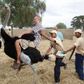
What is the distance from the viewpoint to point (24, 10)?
19.8m

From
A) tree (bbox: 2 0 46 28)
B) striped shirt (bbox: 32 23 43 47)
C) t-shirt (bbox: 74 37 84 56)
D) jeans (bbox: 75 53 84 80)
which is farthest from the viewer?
tree (bbox: 2 0 46 28)

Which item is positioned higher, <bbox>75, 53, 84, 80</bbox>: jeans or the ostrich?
the ostrich

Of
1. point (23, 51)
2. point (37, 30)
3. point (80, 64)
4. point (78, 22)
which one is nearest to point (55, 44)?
point (37, 30)

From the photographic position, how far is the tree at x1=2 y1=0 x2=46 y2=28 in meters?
19.8

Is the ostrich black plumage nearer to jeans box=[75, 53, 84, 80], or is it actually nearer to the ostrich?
the ostrich

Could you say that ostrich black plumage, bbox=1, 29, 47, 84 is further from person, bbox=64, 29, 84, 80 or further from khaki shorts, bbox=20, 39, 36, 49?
person, bbox=64, 29, 84, 80

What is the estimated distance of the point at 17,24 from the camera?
20.5 metres

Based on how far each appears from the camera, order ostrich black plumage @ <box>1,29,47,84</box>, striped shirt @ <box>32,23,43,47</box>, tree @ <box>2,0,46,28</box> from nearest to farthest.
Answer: ostrich black plumage @ <box>1,29,47,84</box> < striped shirt @ <box>32,23,43,47</box> < tree @ <box>2,0,46,28</box>

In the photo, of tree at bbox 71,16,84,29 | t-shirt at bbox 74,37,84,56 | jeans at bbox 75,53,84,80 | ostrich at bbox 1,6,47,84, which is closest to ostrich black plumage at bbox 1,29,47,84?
ostrich at bbox 1,6,47,84

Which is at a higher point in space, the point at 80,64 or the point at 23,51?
the point at 23,51

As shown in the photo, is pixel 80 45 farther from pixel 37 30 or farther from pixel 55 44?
pixel 37 30

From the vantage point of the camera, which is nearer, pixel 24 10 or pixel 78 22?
pixel 24 10

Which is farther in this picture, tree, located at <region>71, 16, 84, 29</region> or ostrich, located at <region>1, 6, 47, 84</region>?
tree, located at <region>71, 16, 84, 29</region>

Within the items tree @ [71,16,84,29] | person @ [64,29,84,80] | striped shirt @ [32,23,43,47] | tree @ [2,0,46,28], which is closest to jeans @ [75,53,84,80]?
person @ [64,29,84,80]
